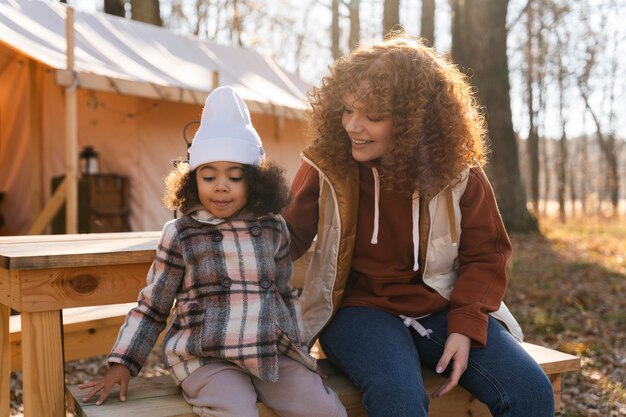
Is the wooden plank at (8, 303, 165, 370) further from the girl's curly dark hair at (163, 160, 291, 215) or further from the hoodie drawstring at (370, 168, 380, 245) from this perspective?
the hoodie drawstring at (370, 168, 380, 245)

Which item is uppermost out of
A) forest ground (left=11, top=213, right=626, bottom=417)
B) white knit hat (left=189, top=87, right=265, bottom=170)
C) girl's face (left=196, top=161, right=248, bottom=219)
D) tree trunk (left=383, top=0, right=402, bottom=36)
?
tree trunk (left=383, top=0, right=402, bottom=36)

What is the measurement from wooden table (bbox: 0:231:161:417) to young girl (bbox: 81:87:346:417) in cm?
19

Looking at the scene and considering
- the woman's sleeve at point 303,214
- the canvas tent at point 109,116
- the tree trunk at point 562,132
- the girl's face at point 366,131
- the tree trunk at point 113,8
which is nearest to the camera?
the girl's face at point 366,131

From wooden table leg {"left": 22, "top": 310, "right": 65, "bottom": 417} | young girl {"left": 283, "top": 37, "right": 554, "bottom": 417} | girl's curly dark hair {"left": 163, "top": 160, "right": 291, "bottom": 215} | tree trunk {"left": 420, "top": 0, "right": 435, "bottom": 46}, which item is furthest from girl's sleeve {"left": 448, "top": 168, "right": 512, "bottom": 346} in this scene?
tree trunk {"left": 420, "top": 0, "right": 435, "bottom": 46}

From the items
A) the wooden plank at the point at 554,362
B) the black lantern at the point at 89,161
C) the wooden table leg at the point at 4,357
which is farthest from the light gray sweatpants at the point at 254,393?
the black lantern at the point at 89,161

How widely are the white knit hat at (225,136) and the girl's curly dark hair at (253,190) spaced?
0.04 metres

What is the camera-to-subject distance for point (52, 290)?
1.98m

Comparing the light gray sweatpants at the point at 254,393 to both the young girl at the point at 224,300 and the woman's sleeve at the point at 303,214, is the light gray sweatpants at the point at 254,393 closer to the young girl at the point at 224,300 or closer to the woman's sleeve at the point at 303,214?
the young girl at the point at 224,300

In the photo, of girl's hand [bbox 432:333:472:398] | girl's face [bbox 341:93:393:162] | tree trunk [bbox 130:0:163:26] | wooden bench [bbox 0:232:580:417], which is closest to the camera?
wooden bench [bbox 0:232:580:417]

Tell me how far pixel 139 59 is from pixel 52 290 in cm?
571

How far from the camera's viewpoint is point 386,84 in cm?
206

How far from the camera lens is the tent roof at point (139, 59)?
6.03m

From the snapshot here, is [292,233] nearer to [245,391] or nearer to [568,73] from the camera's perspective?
[245,391]

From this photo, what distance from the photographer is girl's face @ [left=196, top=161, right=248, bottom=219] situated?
1947 millimetres
